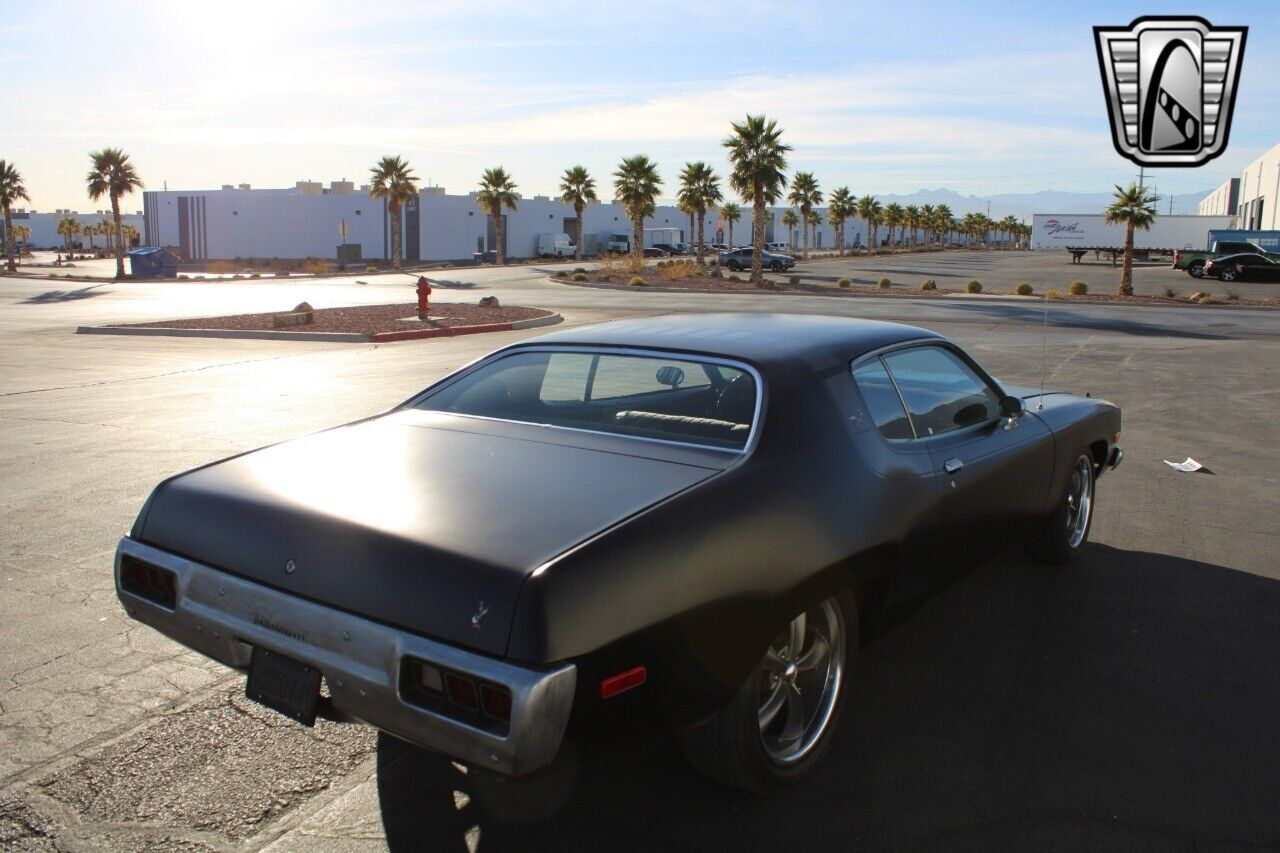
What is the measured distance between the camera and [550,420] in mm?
4145

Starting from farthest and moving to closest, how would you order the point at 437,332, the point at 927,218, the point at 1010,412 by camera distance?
the point at 927,218
the point at 437,332
the point at 1010,412

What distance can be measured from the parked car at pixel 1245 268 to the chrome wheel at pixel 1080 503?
47154 mm

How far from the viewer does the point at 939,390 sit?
15.5 ft

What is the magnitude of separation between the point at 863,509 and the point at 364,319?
69.1ft

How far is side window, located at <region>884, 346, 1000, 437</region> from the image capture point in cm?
441

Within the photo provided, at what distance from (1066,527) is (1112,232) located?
104984 millimetres

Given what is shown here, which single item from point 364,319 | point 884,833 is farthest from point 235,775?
point 364,319

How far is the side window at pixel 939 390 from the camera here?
441 centimetres

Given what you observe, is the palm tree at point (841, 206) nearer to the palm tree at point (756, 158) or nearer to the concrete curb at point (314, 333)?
the palm tree at point (756, 158)

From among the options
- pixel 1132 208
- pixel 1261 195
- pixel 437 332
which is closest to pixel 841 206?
pixel 1261 195

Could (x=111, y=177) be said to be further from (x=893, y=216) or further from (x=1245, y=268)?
(x=893, y=216)

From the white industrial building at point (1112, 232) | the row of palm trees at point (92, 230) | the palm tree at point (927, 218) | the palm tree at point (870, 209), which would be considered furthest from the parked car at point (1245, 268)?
the row of palm trees at point (92, 230)

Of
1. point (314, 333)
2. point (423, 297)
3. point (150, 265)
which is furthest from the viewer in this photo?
point (150, 265)

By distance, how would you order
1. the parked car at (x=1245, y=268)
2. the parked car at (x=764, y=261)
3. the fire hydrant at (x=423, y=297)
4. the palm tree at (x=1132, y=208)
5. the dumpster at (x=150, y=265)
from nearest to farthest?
1. the fire hydrant at (x=423, y=297)
2. the palm tree at (x=1132, y=208)
3. the parked car at (x=1245, y=268)
4. the dumpster at (x=150, y=265)
5. the parked car at (x=764, y=261)
